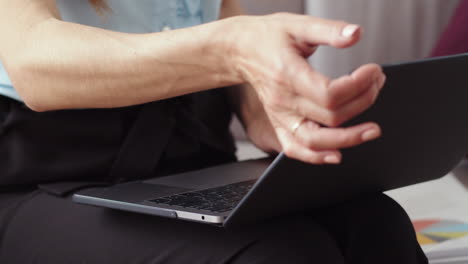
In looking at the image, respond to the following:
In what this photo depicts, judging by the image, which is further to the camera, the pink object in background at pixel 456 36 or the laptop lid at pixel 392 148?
the pink object in background at pixel 456 36

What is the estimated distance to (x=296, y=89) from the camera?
1.43 ft

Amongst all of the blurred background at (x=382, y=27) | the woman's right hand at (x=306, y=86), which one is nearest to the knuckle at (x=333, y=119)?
the woman's right hand at (x=306, y=86)

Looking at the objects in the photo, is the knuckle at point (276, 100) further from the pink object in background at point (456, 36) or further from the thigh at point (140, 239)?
the pink object in background at point (456, 36)

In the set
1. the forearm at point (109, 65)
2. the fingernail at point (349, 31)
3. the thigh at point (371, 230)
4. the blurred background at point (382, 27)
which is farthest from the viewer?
the blurred background at point (382, 27)

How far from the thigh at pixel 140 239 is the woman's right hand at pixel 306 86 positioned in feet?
0.43

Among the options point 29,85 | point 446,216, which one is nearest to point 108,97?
point 29,85

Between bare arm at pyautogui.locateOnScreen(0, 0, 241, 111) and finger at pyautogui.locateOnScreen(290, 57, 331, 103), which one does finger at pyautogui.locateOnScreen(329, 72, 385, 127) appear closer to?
finger at pyautogui.locateOnScreen(290, 57, 331, 103)

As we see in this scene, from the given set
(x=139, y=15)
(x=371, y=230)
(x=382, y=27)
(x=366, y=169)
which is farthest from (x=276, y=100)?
(x=382, y=27)

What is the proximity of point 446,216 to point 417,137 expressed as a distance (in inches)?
25.4

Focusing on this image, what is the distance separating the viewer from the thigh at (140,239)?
56 centimetres

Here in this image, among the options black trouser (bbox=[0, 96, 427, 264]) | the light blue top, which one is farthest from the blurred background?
black trouser (bbox=[0, 96, 427, 264])

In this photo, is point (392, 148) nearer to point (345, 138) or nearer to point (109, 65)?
point (345, 138)

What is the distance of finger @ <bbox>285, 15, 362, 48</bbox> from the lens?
1.38 ft

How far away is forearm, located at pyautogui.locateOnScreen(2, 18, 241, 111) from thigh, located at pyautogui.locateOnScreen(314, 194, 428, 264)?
21cm
